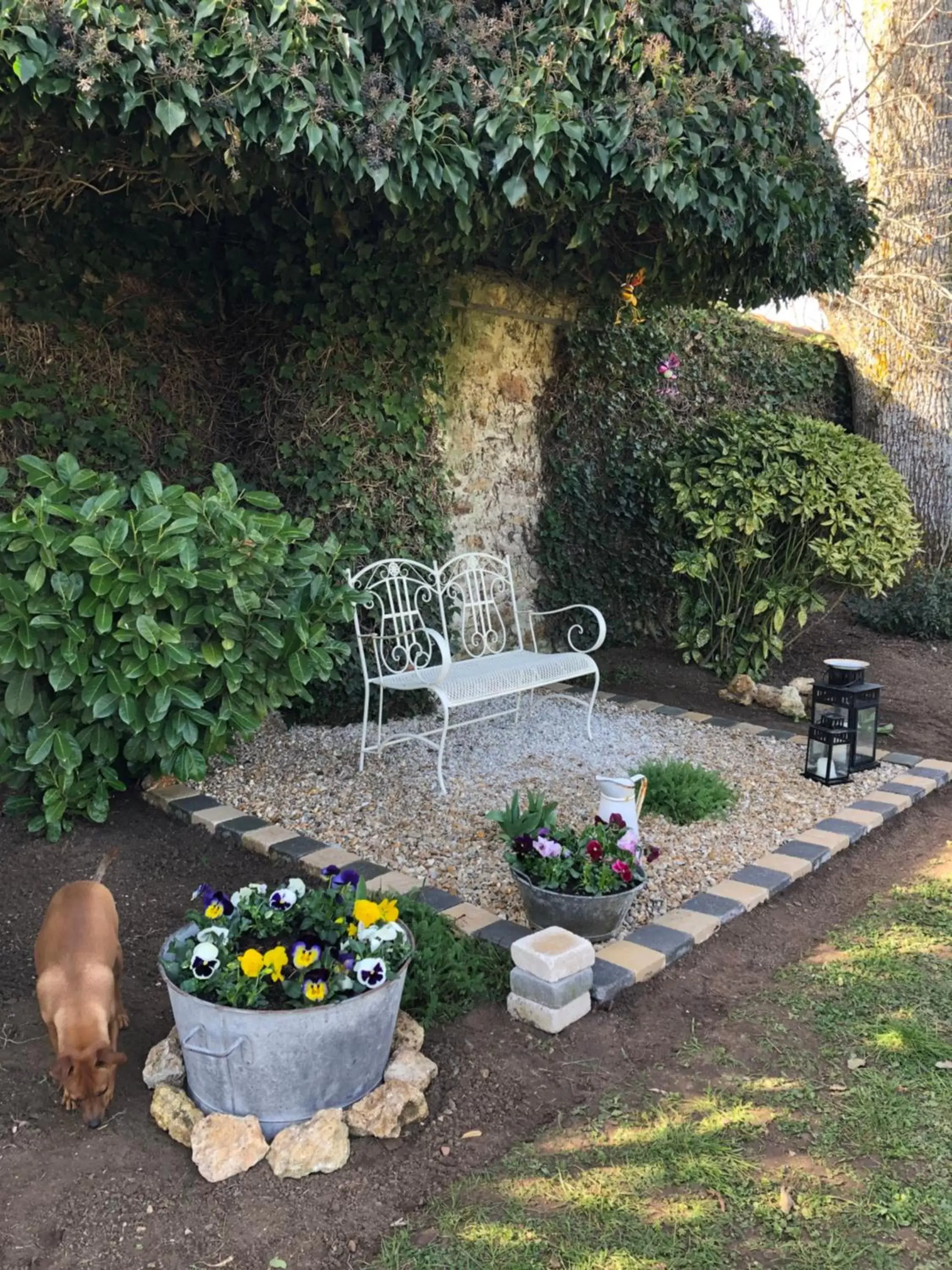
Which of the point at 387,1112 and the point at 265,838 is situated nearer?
the point at 387,1112

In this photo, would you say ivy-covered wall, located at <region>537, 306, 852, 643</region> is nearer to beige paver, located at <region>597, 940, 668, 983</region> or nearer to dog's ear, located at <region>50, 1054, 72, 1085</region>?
beige paver, located at <region>597, 940, 668, 983</region>

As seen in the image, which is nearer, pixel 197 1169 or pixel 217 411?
pixel 197 1169

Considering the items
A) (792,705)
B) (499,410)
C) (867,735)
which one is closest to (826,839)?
(867,735)

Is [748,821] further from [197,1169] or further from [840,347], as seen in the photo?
[840,347]

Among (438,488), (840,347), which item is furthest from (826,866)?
(840,347)

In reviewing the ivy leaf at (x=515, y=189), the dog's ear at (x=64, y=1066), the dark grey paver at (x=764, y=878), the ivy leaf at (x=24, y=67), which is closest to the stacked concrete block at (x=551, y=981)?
the dark grey paver at (x=764, y=878)

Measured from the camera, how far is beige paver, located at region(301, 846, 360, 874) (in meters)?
3.00

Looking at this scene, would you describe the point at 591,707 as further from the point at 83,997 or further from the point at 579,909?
the point at 83,997

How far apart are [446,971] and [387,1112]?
0.52 meters

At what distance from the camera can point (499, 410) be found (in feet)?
17.7

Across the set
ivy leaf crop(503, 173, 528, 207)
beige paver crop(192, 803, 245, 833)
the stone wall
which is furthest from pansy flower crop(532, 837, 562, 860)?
the stone wall

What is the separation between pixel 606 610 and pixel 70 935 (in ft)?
15.5

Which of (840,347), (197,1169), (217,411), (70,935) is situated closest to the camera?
(197,1169)

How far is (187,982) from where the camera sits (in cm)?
→ 174
